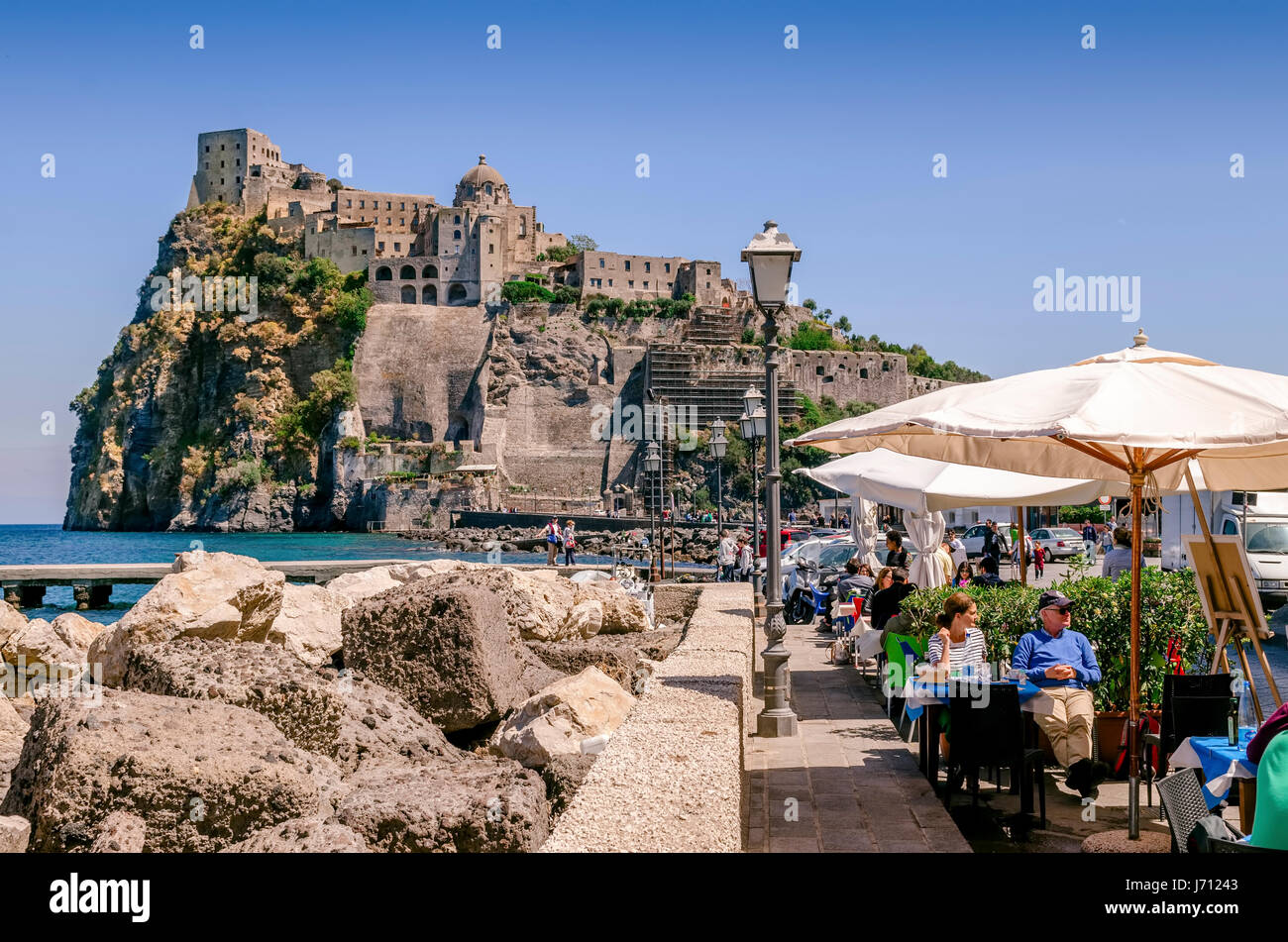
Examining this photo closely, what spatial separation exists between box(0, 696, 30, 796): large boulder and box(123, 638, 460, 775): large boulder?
0.82m

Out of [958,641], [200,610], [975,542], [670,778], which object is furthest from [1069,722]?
[975,542]

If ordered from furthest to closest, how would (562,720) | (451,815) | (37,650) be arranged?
(37,650) → (562,720) → (451,815)

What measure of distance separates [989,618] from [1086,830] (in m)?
2.31

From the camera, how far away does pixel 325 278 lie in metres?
76.0

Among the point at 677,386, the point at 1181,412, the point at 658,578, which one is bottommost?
the point at 658,578

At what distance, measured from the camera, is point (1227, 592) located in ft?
19.0

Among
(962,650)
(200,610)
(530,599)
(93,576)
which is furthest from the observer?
(93,576)

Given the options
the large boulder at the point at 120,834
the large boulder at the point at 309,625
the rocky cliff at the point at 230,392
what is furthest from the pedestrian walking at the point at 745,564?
the rocky cliff at the point at 230,392

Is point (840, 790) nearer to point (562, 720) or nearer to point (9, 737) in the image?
point (562, 720)

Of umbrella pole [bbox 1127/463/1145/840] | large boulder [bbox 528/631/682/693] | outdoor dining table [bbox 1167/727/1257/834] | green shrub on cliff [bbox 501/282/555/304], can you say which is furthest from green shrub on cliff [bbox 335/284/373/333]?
outdoor dining table [bbox 1167/727/1257/834]

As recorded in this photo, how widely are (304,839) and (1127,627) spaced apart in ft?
16.2

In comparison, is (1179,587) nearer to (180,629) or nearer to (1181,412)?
(1181,412)
